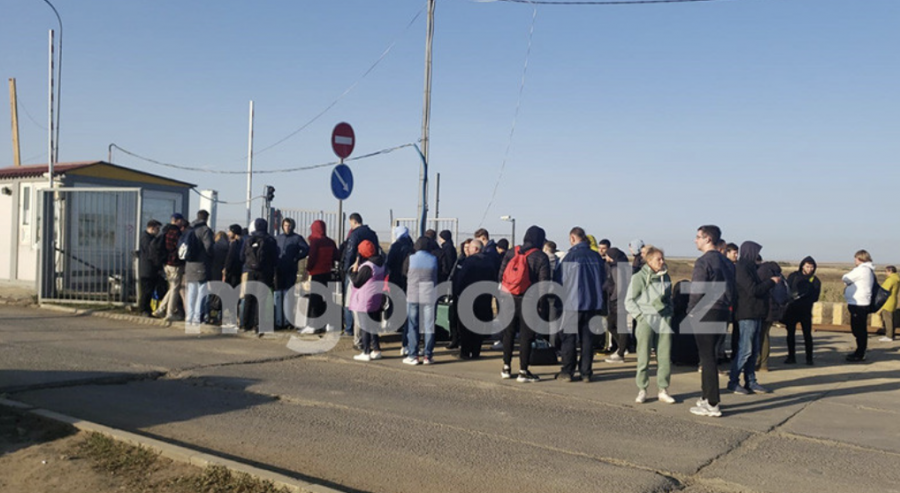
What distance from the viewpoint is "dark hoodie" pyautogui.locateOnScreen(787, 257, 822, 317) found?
1177 cm

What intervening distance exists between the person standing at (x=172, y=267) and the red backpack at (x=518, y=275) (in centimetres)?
630

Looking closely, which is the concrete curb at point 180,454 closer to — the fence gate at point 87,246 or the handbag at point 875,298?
the fence gate at point 87,246

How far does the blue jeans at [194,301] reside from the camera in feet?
41.5

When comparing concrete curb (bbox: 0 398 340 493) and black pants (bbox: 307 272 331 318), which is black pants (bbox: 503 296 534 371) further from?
concrete curb (bbox: 0 398 340 493)

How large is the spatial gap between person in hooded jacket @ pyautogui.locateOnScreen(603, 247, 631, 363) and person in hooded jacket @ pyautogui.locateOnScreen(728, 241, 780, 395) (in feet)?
6.52

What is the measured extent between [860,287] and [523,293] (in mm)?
6418

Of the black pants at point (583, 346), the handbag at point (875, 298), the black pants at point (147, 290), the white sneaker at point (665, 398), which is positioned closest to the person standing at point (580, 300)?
the black pants at point (583, 346)

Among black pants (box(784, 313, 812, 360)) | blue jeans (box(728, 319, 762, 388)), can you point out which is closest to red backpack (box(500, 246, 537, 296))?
blue jeans (box(728, 319, 762, 388))

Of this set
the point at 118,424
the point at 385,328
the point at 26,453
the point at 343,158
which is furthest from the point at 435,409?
the point at 343,158

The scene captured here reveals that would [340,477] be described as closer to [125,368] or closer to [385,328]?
[125,368]

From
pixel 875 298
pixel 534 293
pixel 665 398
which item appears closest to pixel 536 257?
pixel 534 293

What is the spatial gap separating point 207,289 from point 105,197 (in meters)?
3.90

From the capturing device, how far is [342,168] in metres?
12.4

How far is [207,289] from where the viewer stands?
1288 centimetres
